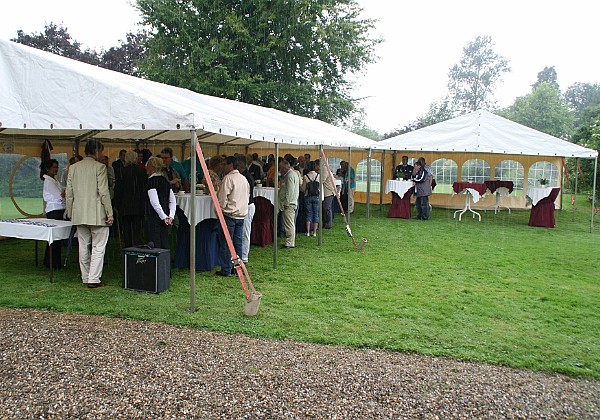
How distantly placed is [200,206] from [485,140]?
10.1 metres

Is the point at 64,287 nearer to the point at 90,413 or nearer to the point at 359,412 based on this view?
the point at 90,413

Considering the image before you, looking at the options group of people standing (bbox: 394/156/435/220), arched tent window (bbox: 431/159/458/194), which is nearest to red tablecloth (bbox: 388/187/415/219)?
group of people standing (bbox: 394/156/435/220)

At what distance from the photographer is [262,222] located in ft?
34.2

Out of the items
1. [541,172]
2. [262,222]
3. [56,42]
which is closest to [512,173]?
[541,172]

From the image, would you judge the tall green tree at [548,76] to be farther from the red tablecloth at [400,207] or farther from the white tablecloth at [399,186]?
the white tablecloth at [399,186]

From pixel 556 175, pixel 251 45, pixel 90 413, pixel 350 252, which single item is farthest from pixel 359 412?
pixel 251 45

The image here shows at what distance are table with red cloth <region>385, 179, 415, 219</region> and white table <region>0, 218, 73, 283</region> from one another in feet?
35.6

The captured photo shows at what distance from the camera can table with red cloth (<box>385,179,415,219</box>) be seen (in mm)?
16000

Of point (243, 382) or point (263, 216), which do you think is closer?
point (243, 382)

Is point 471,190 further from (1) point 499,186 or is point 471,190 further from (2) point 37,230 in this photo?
(2) point 37,230

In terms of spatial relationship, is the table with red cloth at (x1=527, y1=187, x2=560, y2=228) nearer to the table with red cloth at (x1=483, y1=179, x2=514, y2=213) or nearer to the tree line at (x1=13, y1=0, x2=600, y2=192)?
the table with red cloth at (x1=483, y1=179, x2=514, y2=213)

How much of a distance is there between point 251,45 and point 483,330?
2026 centimetres

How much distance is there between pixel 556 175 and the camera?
20422 mm

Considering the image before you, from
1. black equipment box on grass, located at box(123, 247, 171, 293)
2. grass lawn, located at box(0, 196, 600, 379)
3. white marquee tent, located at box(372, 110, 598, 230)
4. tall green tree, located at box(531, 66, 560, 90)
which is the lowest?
grass lawn, located at box(0, 196, 600, 379)
